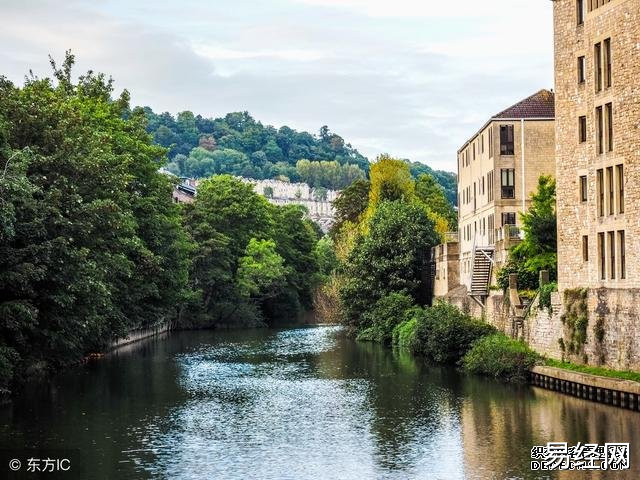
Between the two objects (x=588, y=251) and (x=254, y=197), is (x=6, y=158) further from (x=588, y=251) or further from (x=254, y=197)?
(x=254, y=197)

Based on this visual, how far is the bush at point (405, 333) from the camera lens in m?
70.1

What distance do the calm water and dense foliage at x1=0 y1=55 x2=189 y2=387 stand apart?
9.87 ft

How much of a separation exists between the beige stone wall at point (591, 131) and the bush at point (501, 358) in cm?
392

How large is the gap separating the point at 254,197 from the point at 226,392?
226 ft

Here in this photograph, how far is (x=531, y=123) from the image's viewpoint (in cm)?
7344

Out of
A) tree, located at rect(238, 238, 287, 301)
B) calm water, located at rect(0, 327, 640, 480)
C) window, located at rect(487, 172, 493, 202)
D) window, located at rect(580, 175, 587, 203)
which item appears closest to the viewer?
calm water, located at rect(0, 327, 640, 480)

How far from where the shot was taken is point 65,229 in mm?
47844

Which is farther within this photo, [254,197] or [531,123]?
[254,197]

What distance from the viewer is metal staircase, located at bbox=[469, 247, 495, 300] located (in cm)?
6581

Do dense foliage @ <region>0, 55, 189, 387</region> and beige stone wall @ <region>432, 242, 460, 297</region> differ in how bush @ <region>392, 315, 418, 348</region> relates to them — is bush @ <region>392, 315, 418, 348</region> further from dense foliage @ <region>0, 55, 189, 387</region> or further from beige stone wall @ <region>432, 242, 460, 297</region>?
dense foliage @ <region>0, 55, 189, 387</region>

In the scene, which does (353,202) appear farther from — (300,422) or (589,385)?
(300,422)

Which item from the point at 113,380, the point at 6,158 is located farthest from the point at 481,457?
the point at 113,380

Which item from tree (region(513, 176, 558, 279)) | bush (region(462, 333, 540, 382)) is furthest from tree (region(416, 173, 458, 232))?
bush (region(462, 333, 540, 382))

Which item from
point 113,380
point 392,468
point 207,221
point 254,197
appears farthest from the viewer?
point 254,197
